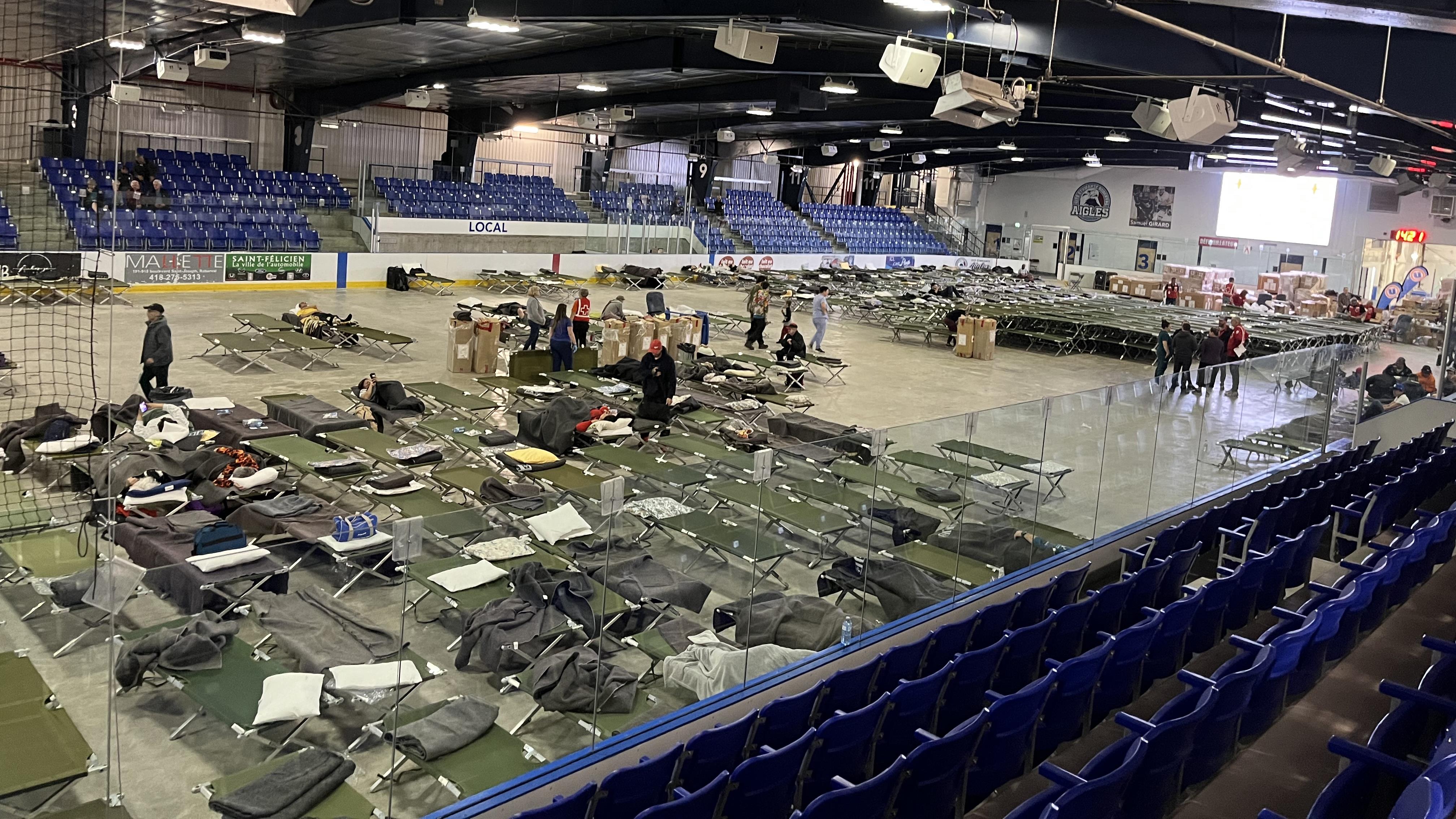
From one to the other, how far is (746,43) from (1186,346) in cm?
954

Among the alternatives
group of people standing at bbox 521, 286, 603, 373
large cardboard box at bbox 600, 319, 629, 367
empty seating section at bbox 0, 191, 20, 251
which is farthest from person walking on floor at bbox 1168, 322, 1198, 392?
empty seating section at bbox 0, 191, 20, 251

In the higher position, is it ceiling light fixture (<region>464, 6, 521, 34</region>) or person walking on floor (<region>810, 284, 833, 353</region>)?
ceiling light fixture (<region>464, 6, 521, 34</region>)

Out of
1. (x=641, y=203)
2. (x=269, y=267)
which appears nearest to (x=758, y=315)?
(x=269, y=267)

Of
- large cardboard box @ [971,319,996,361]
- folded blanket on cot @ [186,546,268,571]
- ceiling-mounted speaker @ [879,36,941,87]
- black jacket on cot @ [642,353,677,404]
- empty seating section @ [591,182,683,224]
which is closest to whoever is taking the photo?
folded blanket on cot @ [186,546,268,571]

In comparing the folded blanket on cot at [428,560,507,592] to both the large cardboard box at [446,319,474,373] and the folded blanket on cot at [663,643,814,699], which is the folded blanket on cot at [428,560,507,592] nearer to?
the folded blanket on cot at [663,643,814,699]

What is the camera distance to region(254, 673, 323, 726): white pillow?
5.28 metres

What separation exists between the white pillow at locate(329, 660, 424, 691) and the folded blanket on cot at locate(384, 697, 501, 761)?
223 mm

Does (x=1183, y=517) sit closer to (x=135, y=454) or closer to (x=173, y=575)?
(x=173, y=575)

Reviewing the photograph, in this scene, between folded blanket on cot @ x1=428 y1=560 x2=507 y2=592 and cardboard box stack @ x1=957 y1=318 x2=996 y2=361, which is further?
cardboard box stack @ x1=957 y1=318 x2=996 y2=361

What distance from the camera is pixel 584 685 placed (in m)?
5.64

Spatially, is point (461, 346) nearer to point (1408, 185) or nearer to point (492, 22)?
point (492, 22)

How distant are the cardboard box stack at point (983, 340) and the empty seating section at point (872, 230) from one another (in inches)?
894

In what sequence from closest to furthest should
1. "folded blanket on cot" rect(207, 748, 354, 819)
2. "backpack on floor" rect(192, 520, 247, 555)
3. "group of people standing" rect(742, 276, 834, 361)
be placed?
1. "folded blanket on cot" rect(207, 748, 354, 819)
2. "backpack on floor" rect(192, 520, 247, 555)
3. "group of people standing" rect(742, 276, 834, 361)

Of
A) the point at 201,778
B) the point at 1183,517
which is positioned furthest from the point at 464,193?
the point at 201,778
